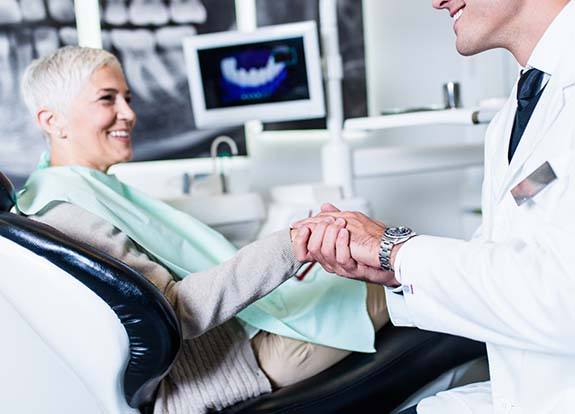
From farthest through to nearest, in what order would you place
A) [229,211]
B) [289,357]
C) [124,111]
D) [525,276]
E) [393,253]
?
[229,211]
[124,111]
[289,357]
[393,253]
[525,276]

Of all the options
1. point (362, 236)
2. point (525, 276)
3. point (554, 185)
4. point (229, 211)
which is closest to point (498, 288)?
point (525, 276)

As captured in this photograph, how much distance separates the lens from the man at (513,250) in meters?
0.93

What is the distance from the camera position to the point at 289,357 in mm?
1476

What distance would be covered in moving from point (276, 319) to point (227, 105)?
1.12m

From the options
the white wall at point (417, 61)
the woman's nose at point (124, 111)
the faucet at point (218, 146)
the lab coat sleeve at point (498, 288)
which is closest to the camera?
the lab coat sleeve at point (498, 288)

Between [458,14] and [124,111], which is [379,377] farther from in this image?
[124,111]

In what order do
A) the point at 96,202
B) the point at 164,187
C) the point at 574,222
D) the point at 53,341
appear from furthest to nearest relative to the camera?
the point at 164,187, the point at 96,202, the point at 53,341, the point at 574,222

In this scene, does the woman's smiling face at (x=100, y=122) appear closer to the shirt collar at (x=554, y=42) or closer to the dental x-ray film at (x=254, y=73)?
the dental x-ray film at (x=254, y=73)

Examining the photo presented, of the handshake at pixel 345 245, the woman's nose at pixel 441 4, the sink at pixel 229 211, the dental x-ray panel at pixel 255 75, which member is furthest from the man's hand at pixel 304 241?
the dental x-ray panel at pixel 255 75

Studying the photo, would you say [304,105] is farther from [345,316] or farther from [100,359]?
[100,359]

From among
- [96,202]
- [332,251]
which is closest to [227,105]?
[96,202]

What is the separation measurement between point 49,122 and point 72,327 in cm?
70

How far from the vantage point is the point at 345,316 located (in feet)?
5.28

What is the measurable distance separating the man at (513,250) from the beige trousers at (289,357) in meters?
0.29
